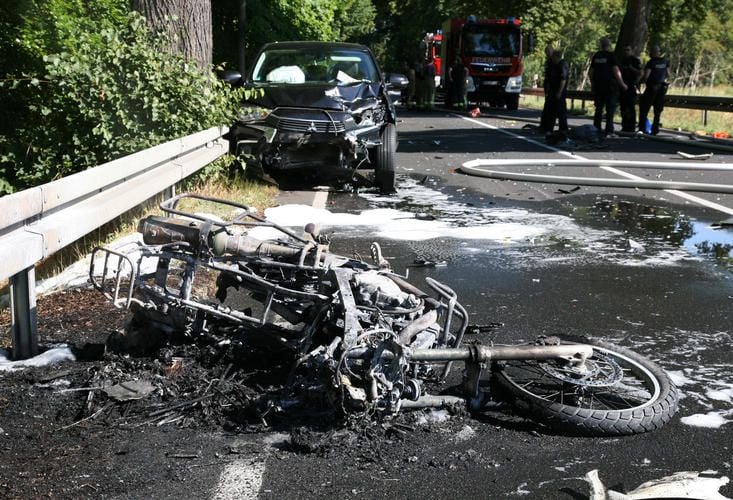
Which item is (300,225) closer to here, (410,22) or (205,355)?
(205,355)

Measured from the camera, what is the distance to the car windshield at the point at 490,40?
126 feet

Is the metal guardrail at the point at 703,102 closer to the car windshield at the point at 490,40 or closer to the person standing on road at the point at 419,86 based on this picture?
the person standing on road at the point at 419,86

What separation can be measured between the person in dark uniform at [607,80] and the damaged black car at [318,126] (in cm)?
1030

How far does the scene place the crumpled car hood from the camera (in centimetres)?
1152

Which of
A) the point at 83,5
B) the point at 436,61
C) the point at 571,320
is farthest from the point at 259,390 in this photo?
the point at 436,61

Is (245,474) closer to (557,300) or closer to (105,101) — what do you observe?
(557,300)

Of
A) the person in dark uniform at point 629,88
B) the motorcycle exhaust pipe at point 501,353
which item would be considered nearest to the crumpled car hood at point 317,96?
the motorcycle exhaust pipe at point 501,353

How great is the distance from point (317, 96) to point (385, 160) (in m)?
1.19

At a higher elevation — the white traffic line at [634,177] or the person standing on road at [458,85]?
the person standing on road at [458,85]

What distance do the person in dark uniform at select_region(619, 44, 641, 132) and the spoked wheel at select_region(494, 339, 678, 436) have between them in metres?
19.0

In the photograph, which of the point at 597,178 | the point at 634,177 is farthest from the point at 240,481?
the point at 634,177

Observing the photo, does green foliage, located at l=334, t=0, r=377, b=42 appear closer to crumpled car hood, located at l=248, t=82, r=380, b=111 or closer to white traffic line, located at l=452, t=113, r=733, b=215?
white traffic line, located at l=452, t=113, r=733, b=215

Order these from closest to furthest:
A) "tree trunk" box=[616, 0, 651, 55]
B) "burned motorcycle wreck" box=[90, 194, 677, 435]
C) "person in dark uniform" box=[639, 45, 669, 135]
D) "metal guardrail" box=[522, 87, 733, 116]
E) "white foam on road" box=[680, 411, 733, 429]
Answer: "burned motorcycle wreck" box=[90, 194, 677, 435] < "white foam on road" box=[680, 411, 733, 429] < "person in dark uniform" box=[639, 45, 669, 135] < "metal guardrail" box=[522, 87, 733, 116] < "tree trunk" box=[616, 0, 651, 55]

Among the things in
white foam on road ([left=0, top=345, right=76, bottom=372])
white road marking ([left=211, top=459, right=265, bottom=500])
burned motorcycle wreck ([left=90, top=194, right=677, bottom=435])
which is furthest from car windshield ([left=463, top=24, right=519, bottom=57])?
white road marking ([left=211, top=459, right=265, bottom=500])
